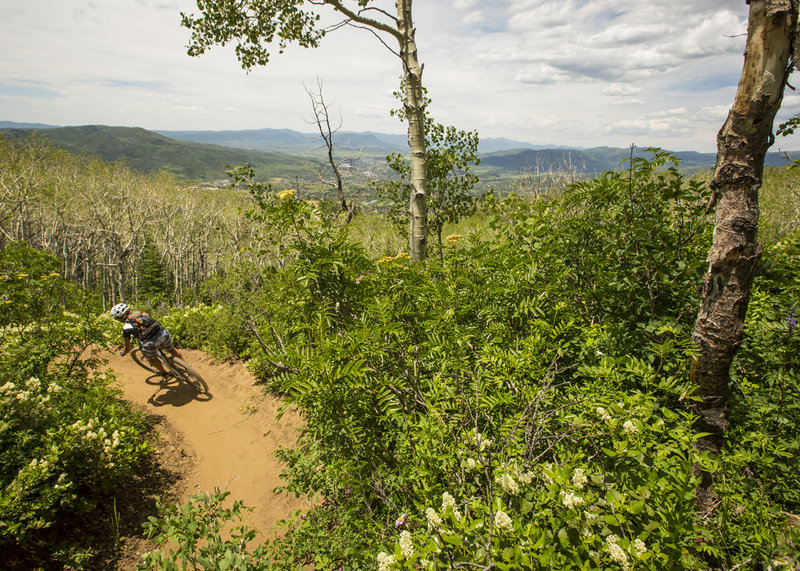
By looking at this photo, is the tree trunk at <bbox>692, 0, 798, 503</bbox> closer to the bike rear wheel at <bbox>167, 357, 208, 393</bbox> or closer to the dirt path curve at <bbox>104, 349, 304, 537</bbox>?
the dirt path curve at <bbox>104, 349, 304, 537</bbox>

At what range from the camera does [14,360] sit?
4.64m

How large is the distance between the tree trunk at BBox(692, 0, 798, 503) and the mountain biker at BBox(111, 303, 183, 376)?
8046 millimetres

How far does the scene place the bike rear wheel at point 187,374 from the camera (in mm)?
7441

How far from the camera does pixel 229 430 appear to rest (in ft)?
22.5

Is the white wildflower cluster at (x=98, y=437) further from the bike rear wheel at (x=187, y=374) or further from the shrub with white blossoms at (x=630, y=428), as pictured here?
the shrub with white blossoms at (x=630, y=428)

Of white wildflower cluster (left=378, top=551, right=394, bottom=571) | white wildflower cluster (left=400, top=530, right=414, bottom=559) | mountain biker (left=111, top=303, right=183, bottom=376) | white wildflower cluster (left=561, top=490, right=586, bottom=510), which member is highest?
white wildflower cluster (left=561, top=490, right=586, bottom=510)

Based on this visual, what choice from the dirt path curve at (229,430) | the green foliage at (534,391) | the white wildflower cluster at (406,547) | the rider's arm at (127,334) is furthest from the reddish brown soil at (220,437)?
the white wildflower cluster at (406,547)

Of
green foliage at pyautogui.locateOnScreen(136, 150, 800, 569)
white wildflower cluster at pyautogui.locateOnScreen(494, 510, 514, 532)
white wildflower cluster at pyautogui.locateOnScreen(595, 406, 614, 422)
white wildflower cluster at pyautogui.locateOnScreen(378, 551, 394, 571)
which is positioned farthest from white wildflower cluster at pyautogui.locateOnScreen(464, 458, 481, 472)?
white wildflower cluster at pyautogui.locateOnScreen(595, 406, 614, 422)

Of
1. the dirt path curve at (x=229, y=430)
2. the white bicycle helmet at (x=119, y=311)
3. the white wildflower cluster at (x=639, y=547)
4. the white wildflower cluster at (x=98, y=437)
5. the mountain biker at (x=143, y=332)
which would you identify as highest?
the white wildflower cluster at (x=639, y=547)

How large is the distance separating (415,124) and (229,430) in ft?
20.5

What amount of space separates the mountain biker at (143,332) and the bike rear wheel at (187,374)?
0.99ft

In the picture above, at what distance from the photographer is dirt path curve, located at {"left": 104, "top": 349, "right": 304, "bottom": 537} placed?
5402 millimetres

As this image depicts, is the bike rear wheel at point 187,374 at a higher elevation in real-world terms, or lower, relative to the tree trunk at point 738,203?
lower

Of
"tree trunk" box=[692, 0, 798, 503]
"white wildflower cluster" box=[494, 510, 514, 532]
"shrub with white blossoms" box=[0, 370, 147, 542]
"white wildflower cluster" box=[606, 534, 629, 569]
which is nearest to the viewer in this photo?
"white wildflower cluster" box=[606, 534, 629, 569]
